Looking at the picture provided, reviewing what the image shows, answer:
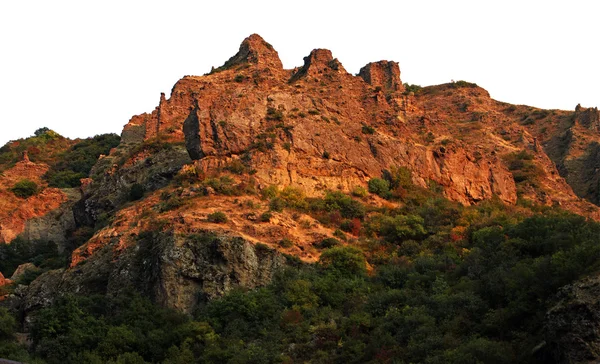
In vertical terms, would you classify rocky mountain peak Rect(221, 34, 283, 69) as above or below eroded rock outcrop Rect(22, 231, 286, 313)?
above

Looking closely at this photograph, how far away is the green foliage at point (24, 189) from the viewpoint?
69.0 m

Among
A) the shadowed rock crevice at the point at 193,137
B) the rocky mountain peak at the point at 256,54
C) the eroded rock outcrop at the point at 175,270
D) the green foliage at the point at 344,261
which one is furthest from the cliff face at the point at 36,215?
the green foliage at the point at 344,261

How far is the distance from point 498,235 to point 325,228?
31.3ft

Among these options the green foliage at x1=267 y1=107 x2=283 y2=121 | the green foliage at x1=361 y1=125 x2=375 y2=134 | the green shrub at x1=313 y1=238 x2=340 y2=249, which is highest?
the green foliage at x1=267 y1=107 x2=283 y2=121

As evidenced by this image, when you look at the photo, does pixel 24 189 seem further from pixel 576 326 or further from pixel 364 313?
pixel 576 326

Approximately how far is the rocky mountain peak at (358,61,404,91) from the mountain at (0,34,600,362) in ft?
3.11

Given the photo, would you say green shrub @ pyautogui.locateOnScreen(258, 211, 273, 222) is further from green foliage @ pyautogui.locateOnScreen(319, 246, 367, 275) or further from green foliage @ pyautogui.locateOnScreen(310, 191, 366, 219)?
green foliage @ pyautogui.locateOnScreen(310, 191, 366, 219)

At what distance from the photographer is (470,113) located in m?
78.3

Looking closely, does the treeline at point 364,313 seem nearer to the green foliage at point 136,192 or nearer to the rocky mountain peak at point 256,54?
the green foliage at point 136,192

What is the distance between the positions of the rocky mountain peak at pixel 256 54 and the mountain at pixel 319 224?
0.22 meters

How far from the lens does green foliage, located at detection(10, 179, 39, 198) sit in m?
69.0

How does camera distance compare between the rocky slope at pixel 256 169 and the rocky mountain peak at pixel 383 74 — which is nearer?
the rocky slope at pixel 256 169

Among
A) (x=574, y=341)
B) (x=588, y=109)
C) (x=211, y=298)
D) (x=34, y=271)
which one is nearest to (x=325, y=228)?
(x=211, y=298)

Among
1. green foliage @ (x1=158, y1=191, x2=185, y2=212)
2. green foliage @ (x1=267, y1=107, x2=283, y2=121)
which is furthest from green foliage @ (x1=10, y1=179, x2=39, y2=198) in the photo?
green foliage @ (x1=158, y1=191, x2=185, y2=212)
